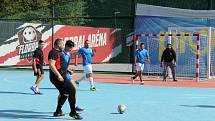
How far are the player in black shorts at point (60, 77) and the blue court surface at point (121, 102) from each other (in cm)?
36

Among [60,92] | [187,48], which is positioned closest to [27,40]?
[187,48]

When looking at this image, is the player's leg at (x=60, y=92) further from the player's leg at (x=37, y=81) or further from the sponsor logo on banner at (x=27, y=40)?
the sponsor logo on banner at (x=27, y=40)

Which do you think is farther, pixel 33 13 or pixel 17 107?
pixel 33 13

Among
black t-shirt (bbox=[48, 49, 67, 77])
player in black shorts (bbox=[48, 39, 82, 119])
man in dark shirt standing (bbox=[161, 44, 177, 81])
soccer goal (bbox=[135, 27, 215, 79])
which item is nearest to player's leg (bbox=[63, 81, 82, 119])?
player in black shorts (bbox=[48, 39, 82, 119])

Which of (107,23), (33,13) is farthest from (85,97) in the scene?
(33,13)

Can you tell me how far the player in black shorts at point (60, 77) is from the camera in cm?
1151

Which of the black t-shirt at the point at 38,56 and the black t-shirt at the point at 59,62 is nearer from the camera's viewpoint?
the black t-shirt at the point at 59,62

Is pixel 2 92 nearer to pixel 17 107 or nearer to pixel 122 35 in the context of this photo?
pixel 17 107

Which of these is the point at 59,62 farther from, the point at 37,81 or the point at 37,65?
the point at 37,65

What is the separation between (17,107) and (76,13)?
51795mm

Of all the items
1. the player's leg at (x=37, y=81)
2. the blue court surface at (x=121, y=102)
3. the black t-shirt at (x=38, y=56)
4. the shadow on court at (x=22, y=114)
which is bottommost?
the blue court surface at (x=121, y=102)

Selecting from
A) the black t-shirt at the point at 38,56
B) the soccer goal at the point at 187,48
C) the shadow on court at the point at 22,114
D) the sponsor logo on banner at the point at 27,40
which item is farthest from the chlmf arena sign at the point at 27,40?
the shadow on court at the point at 22,114

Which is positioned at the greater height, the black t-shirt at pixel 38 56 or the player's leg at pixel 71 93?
the black t-shirt at pixel 38 56

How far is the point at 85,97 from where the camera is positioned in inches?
643
